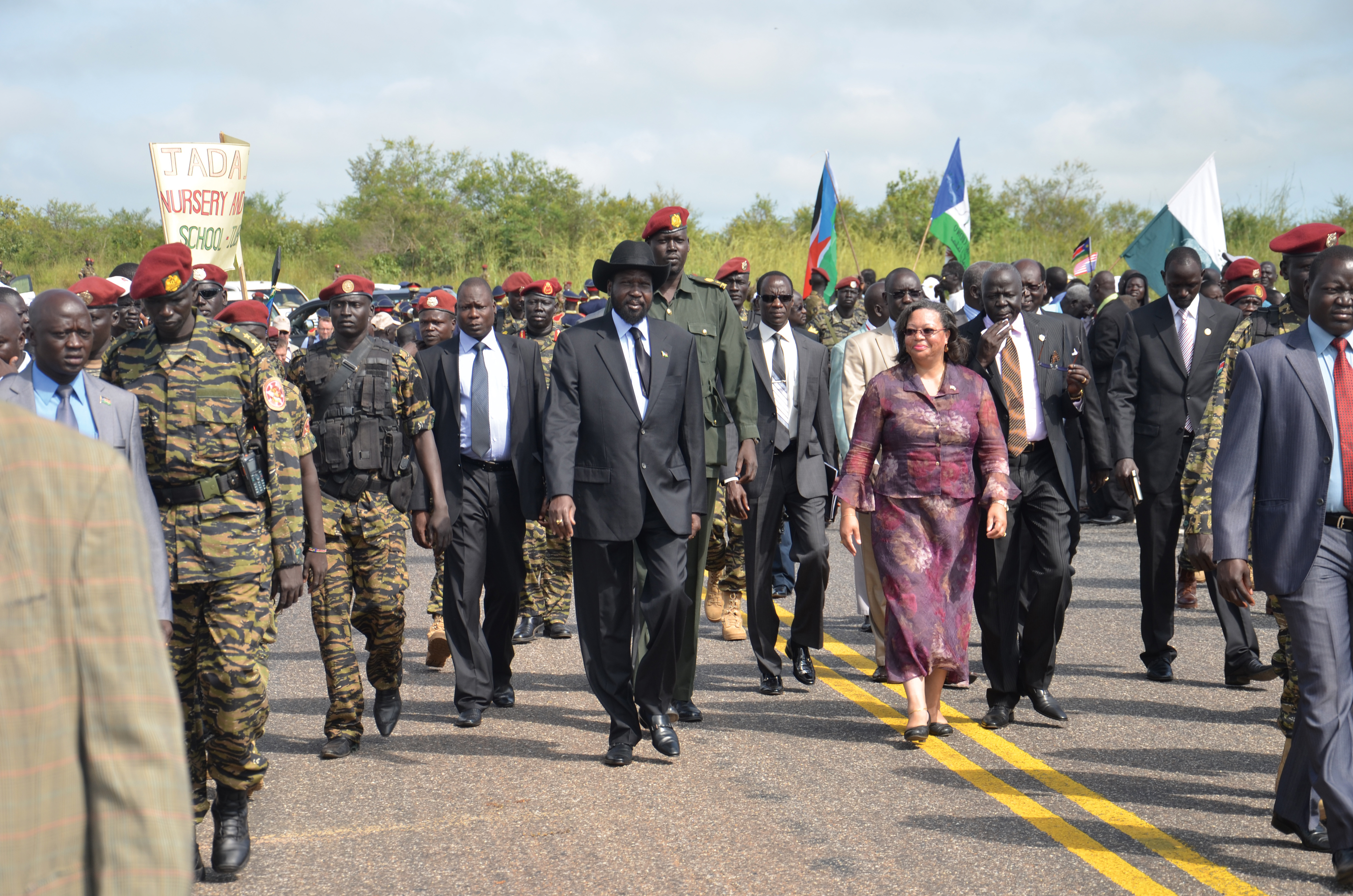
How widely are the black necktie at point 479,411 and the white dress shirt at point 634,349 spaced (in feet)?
4.05

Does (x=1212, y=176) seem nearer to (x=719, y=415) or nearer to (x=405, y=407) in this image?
(x=719, y=415)

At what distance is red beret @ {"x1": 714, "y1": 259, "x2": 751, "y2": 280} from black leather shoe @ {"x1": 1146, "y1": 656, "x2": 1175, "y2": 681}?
13.5 feet

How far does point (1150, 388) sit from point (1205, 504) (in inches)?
119

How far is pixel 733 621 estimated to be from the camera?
9500mm

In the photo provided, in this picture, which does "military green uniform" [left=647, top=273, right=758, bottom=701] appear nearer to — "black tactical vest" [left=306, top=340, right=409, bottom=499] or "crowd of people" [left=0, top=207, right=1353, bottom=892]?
"crowd of people" [left=0, top=207, right=1353, bottom=892]

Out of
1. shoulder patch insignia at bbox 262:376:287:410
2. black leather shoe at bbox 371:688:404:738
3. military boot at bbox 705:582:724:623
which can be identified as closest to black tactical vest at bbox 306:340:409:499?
black leather shoe at bbox 371:688:404:738

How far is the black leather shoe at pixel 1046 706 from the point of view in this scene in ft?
22.8

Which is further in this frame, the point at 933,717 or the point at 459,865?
the point at 933,717

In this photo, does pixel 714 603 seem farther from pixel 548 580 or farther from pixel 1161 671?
pixel 1161 671

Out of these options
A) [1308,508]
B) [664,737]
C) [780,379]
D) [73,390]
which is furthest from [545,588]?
[1308,508]

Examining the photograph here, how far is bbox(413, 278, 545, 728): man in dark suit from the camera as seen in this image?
7.26 meters

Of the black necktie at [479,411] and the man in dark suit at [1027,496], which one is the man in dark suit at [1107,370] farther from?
the black necktie at [479,411]

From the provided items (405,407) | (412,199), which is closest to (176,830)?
(405,407)

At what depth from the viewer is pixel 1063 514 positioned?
23.6 ft
